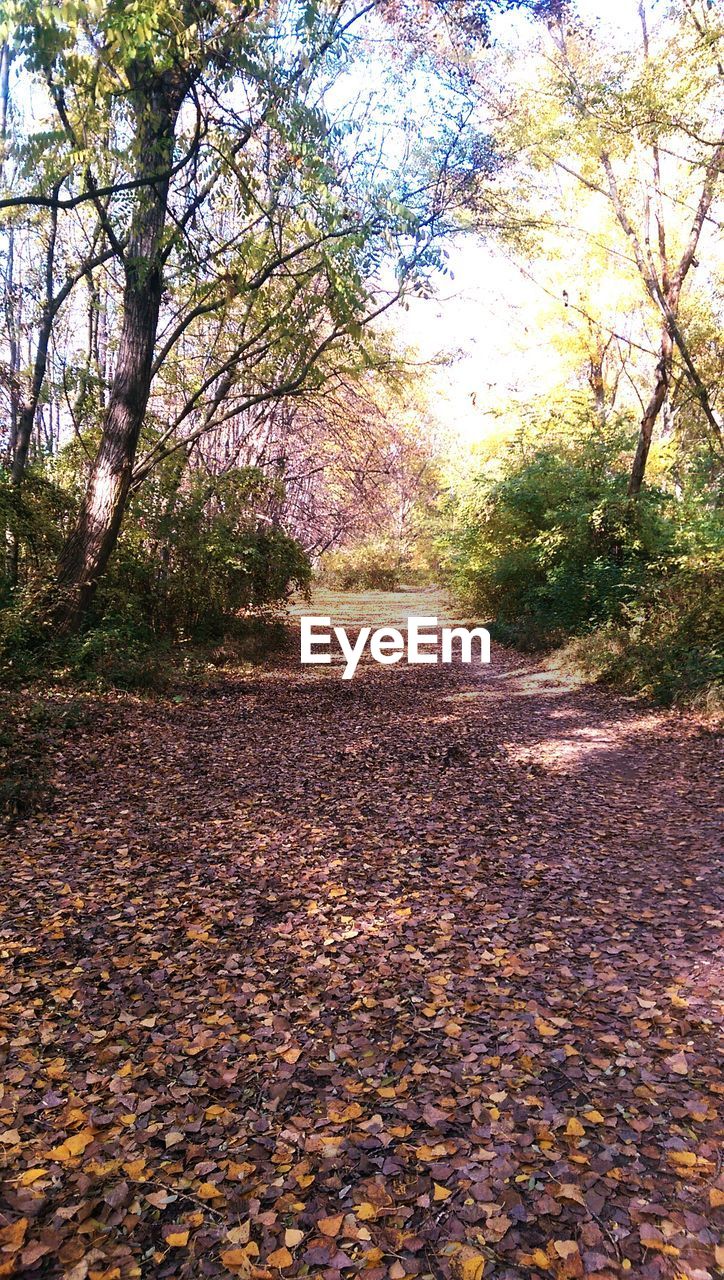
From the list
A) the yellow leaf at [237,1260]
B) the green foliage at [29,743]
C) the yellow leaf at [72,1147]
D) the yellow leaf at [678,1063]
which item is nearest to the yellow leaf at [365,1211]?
the yellow leaf at [237,1260]

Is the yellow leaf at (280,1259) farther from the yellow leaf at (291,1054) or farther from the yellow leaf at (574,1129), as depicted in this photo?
the yellow leaf at (574,1129)

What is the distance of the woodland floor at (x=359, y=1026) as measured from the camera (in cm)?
226

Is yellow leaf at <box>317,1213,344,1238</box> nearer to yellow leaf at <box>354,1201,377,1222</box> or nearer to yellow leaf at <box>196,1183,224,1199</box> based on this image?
yellow leaf at <box>354,1201,377,1222</box>

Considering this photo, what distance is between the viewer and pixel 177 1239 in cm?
223

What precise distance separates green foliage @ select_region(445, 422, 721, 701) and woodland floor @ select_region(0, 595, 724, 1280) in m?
Result: 3.12

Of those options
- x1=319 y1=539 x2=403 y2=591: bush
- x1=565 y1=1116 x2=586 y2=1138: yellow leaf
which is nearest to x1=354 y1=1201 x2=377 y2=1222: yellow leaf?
x1=565 y1=1116 x2=586 y2=1138: yellow leaf

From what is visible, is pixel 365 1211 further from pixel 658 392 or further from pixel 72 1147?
pixel 658 392

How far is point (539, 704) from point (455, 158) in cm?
713

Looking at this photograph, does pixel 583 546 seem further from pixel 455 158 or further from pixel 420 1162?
pixel 420 1162

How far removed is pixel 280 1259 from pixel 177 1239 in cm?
31

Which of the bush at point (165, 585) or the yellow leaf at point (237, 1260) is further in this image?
the bush at point (165, 585)

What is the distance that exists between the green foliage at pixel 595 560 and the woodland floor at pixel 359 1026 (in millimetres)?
3118

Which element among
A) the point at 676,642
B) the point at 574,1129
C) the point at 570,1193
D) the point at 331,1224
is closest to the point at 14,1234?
the point at 331,1224

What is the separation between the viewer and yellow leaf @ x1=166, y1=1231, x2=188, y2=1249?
222 centimetres
